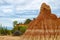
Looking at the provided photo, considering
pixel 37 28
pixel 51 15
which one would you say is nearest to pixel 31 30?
pixel 37 28

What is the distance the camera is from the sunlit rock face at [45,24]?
44500 millimetres

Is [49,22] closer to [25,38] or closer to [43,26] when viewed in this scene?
[43,26]

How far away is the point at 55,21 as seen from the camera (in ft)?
149

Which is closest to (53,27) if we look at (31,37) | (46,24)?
(46,24)

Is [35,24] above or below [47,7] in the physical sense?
below

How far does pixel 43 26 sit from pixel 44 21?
3.03 ft

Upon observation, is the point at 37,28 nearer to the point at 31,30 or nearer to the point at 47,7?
the point at 31,30

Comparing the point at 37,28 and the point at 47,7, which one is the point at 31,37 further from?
the point at 47,7

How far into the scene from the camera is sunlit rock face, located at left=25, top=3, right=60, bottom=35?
4450 cm

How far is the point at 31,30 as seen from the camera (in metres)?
45.5

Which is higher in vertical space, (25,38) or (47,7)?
(47,7)

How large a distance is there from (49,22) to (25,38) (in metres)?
4.94

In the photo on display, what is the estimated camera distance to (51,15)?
149ft

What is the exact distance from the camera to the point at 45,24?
148 ft
